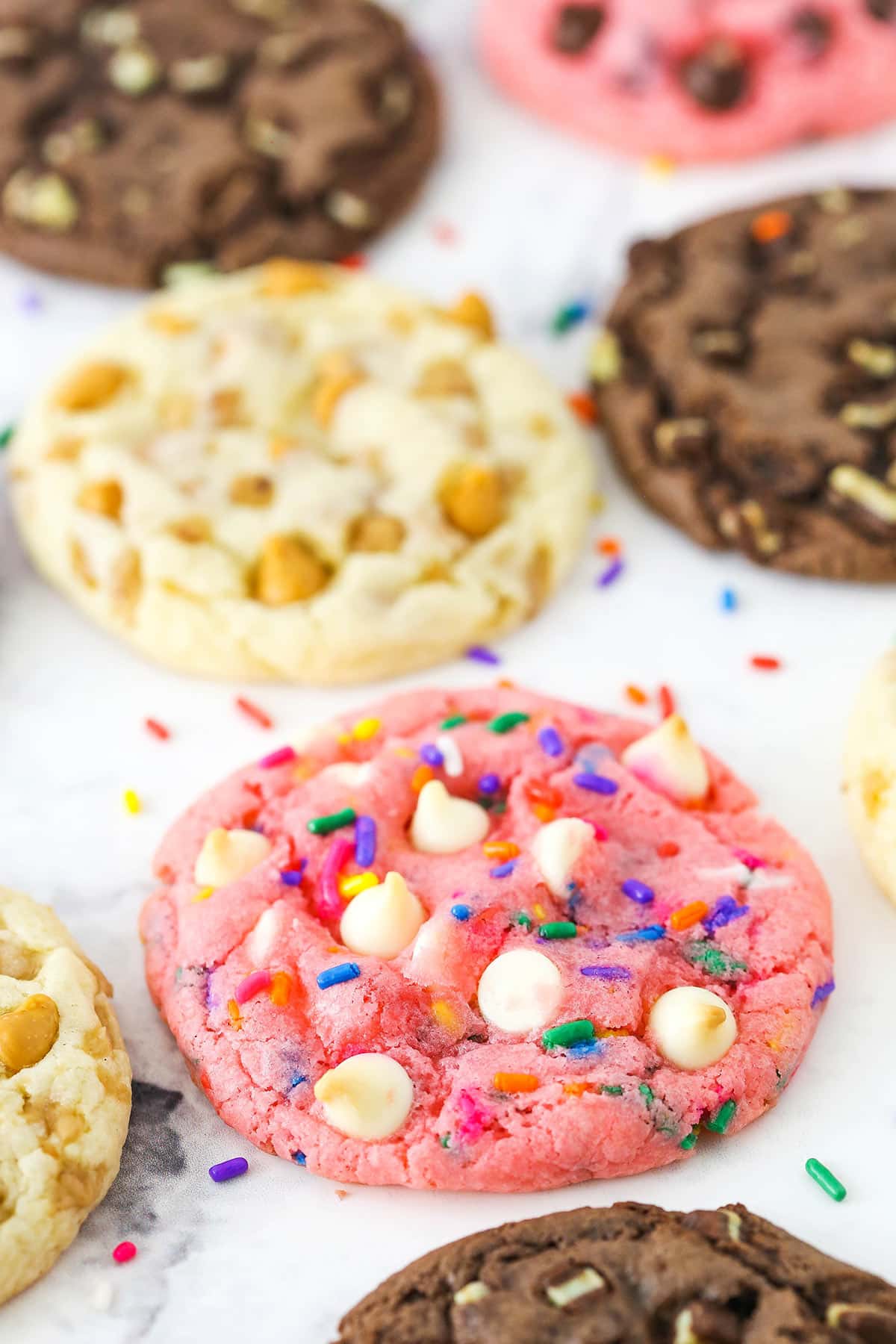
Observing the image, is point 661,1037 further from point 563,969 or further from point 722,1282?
point 722,1282

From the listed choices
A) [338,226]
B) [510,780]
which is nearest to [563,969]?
[510,780]

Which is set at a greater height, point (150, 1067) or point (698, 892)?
point (698, 892)

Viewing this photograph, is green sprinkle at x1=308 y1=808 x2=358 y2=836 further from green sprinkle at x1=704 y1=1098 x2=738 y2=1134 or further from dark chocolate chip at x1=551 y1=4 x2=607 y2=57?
dark chocolate chip at x1=551 y1=4 x2=607 y2=57

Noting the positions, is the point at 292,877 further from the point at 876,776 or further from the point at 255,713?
the point at 876,776

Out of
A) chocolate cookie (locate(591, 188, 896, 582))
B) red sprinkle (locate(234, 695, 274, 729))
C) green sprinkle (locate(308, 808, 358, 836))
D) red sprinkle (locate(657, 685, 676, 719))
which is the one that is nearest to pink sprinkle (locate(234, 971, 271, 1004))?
green sprinkle (locate(308, 808, 358, 836))

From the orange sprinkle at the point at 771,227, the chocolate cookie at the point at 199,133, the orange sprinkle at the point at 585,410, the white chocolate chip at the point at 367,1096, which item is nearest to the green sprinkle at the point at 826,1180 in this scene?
the white chocolate chip at the point at 367,1096

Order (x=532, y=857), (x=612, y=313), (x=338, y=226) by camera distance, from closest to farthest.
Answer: (x=532, y=857), (x=612, y=313), (x=338, y=226)

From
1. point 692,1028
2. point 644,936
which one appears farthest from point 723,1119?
point 644,936
